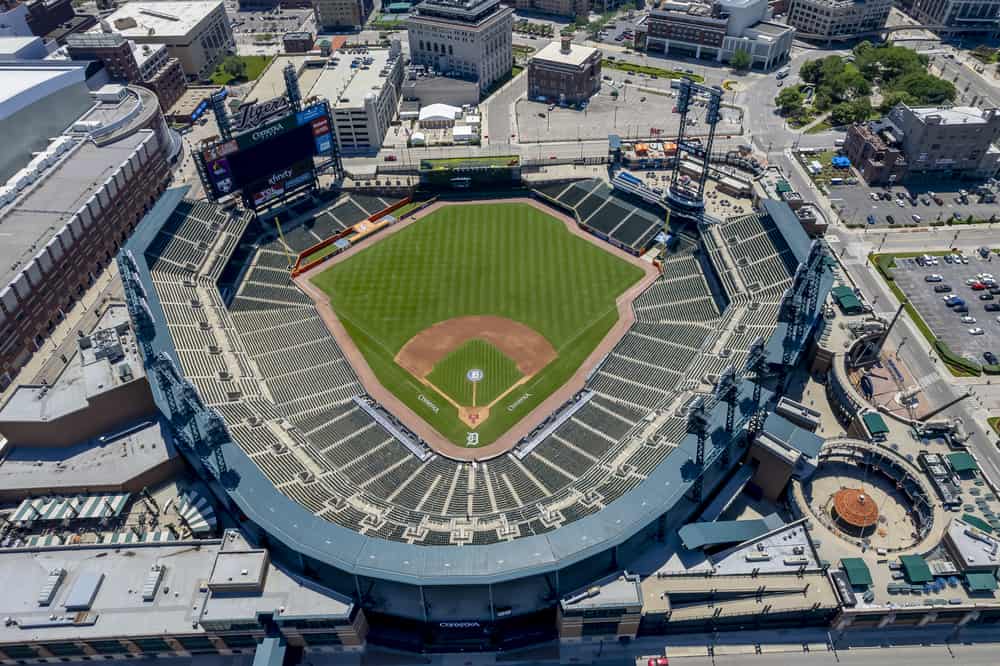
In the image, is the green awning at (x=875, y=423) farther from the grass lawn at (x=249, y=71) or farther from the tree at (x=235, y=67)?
the tree at (x=235, y=67)

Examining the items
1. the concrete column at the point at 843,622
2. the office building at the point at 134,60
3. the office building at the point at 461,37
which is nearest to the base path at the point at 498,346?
the concrete column at the point at 843,622

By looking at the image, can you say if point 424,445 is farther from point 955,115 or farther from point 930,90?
point 930,90

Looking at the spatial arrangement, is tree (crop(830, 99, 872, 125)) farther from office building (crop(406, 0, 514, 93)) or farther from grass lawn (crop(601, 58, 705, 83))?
office building (crop(406, 0, 514, 93))

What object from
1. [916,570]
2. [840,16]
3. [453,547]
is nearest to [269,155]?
[453,547]

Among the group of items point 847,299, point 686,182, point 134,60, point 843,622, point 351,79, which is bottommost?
point 843,622

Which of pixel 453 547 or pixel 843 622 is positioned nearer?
pixel 453 547

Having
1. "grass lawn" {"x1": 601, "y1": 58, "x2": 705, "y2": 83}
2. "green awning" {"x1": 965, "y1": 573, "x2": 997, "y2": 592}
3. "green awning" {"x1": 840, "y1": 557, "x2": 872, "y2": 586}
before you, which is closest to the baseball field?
"green awning" {"x1": 840, "y1": 557, "x2": 872, "y2": 586}

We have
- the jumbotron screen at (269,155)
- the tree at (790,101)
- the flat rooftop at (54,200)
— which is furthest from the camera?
the tree at (790,101)
